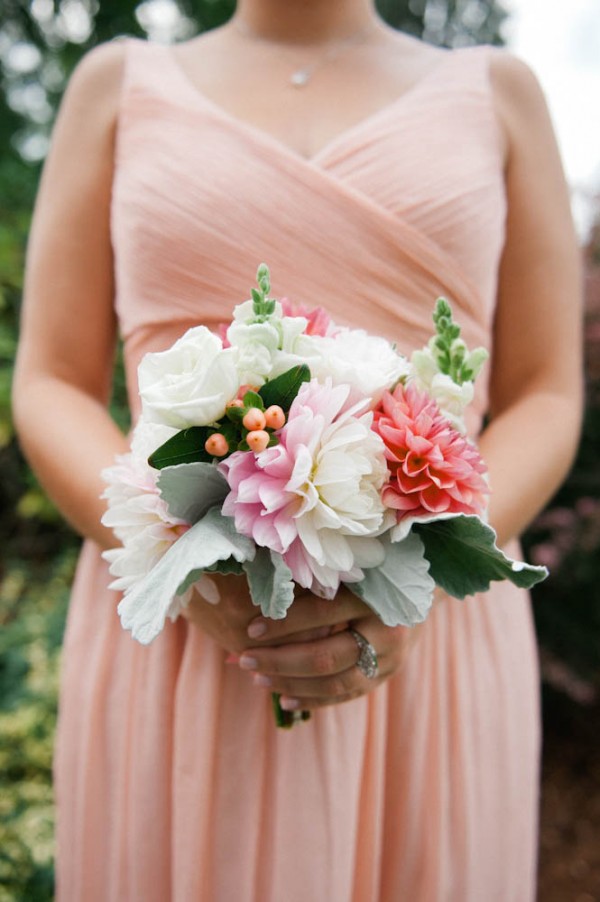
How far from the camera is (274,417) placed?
68cm

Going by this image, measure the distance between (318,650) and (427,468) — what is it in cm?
30

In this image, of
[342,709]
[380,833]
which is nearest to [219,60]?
[342,709]

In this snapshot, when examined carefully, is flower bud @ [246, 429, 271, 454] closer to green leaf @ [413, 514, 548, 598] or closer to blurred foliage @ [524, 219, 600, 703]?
green leaf @ [413, 514, 548, 598]

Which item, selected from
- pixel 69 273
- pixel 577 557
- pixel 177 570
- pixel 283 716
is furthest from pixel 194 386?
pixel 577 557

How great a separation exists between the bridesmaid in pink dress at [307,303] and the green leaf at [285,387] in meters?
0.40

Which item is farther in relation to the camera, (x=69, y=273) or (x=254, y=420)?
(x=69, y=273)

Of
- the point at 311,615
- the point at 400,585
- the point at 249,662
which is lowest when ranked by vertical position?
the point at 249,662

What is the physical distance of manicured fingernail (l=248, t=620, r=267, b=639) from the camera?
869mm

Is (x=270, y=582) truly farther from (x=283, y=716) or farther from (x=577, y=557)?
(x=577, y=557)

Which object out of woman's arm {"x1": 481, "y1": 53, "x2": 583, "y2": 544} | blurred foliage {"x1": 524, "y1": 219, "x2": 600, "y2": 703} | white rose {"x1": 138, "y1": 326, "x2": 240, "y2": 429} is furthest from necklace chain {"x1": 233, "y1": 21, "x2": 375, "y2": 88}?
blurred foliage {"x1": 524, "y1": 219, "x2": 600, "y2": 703}

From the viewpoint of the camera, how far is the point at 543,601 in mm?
2924

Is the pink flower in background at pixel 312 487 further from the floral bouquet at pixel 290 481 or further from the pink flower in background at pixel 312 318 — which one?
the pink flower in background at pixel 312 318

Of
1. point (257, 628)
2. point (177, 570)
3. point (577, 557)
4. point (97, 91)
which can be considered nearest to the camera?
point (177, 570)

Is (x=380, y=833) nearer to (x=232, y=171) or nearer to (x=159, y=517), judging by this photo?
(x=159, y=517)
